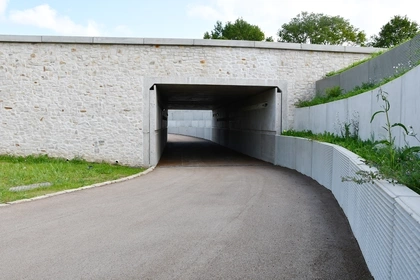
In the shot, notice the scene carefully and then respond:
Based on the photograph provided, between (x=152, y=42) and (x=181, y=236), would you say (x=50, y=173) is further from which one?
(x=181, y=236)

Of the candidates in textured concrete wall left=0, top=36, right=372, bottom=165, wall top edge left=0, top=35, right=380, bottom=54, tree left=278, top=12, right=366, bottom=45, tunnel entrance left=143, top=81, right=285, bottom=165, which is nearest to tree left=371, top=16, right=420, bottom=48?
tree left=278, top=12, right=366, bottom=45

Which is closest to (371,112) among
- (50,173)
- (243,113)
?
(50,173)

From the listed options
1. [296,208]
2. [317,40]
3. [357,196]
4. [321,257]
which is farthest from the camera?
[317,40]

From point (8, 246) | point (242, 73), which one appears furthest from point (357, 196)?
point (242, 73)

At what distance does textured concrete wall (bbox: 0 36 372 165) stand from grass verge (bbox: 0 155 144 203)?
507 millimetres

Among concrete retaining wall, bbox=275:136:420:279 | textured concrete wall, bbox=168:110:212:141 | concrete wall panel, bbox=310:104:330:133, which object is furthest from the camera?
textured concrete wall, bbox=168:110:212:141

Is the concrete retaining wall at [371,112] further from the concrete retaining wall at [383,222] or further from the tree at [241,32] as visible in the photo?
the tree at [241,32]

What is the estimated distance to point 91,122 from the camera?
44.4 ft

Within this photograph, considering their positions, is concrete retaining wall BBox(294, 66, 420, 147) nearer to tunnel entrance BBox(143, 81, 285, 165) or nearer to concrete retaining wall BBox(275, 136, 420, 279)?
concrete retaining wall BBox(275, 136, 420, 279)

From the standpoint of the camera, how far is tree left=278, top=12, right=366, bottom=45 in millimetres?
49594

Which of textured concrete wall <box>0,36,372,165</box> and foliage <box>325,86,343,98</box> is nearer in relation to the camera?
foliage <box>325,86,343,98</box>

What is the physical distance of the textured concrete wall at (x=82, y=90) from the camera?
525 inches

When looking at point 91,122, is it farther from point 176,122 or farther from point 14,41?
point 176,122

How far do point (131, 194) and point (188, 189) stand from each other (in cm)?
145
